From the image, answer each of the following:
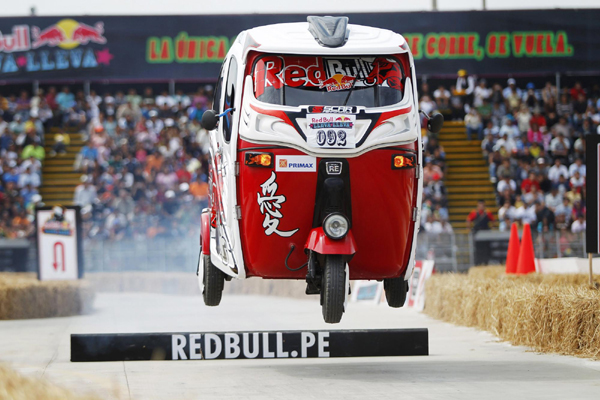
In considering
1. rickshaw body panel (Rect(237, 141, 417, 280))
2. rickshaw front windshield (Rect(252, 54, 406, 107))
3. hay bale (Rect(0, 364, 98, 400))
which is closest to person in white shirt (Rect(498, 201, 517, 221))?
rickshaw body panel (Rect(237, 141, 417, 280))

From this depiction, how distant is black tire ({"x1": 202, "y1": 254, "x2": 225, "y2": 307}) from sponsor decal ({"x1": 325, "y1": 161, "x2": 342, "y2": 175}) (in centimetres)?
227

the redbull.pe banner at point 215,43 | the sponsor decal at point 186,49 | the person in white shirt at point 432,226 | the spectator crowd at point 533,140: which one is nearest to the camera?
the person in white shirt at point 432,226

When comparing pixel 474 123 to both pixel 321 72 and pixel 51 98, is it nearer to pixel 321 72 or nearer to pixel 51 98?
pixel 51 98

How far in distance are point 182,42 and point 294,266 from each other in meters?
23.9

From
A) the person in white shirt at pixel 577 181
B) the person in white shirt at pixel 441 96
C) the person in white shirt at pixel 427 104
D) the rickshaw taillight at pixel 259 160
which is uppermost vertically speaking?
the person in white shirt at pixel 441 96

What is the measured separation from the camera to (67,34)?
104 ft

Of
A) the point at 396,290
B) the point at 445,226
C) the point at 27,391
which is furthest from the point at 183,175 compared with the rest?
the point at 27,391

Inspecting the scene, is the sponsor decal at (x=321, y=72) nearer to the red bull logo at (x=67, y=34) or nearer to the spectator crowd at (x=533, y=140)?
the spectator crowd at (x=533, y=140)

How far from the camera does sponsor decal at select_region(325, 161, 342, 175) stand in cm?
881

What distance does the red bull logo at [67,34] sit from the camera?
31688 mm

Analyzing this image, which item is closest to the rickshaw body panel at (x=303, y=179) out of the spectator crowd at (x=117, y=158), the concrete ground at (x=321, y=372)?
the concrete ground at (x=321, y=372)

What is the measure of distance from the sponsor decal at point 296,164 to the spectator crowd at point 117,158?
18.9 metres

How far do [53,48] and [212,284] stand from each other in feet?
75.1

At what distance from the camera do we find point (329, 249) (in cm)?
859
